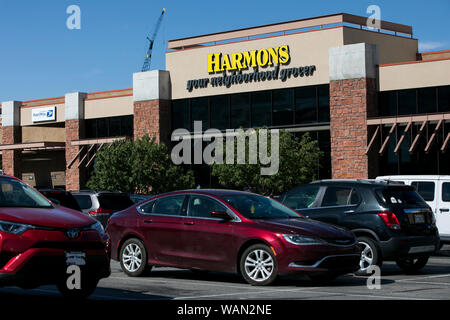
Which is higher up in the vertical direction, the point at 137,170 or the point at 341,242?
the point at 137,170

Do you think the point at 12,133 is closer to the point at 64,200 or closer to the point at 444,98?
the point at 444,98

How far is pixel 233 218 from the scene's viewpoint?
471 inches

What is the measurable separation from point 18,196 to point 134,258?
3.78 m

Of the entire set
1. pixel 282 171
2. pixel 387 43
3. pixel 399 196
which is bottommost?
pixel 399 196

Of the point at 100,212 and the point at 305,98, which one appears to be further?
the point at 305,98

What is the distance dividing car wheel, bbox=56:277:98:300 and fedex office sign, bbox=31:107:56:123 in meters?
44.6

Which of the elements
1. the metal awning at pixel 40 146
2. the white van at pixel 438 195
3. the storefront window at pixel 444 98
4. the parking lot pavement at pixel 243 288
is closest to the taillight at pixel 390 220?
the parking lot pavement at pixel 243 288

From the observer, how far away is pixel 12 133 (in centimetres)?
5528

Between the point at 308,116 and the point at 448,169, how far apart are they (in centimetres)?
801

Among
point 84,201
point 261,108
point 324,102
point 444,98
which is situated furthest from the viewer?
point 261,108

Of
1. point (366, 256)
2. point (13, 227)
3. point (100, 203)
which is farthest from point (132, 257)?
point (100, 203)

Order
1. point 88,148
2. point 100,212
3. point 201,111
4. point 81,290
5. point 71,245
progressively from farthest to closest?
point 88,148 < point 201,111 < point 100,212 < point 81,290 < point 71,245

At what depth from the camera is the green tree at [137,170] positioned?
39.2 metres
